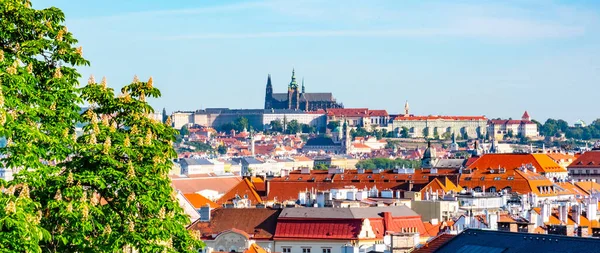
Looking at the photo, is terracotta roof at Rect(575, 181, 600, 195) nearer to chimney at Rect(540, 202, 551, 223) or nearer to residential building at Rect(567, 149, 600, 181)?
residential building at Rect(567, 149, 600, 181)

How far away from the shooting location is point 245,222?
52031mm

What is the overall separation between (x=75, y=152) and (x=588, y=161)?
117138 millimetres

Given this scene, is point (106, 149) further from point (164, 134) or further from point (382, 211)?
point (382, 211)

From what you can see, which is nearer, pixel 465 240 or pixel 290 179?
pixel 465 240

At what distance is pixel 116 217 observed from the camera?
17156mm

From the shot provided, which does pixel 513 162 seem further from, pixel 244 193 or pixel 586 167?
pixel 244 193

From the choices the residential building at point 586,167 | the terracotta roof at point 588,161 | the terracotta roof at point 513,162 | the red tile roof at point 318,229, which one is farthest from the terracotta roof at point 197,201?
the terracotta roof at point 588,161

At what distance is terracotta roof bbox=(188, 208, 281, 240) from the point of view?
167 feet

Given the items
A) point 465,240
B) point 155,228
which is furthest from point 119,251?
point 465,240

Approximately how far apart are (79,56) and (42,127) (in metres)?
1.25

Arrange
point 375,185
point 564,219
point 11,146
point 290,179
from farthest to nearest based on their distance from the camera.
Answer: point 290,179, point 375,185, point 564,219, point 11,146

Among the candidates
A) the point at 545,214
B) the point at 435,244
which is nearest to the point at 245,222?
the point at 545,214

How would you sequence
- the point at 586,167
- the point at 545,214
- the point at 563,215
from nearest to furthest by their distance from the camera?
1. the point at 563,215
2. the point at 545,214
3. the point at 586,167

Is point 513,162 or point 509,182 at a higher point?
point 513,162
